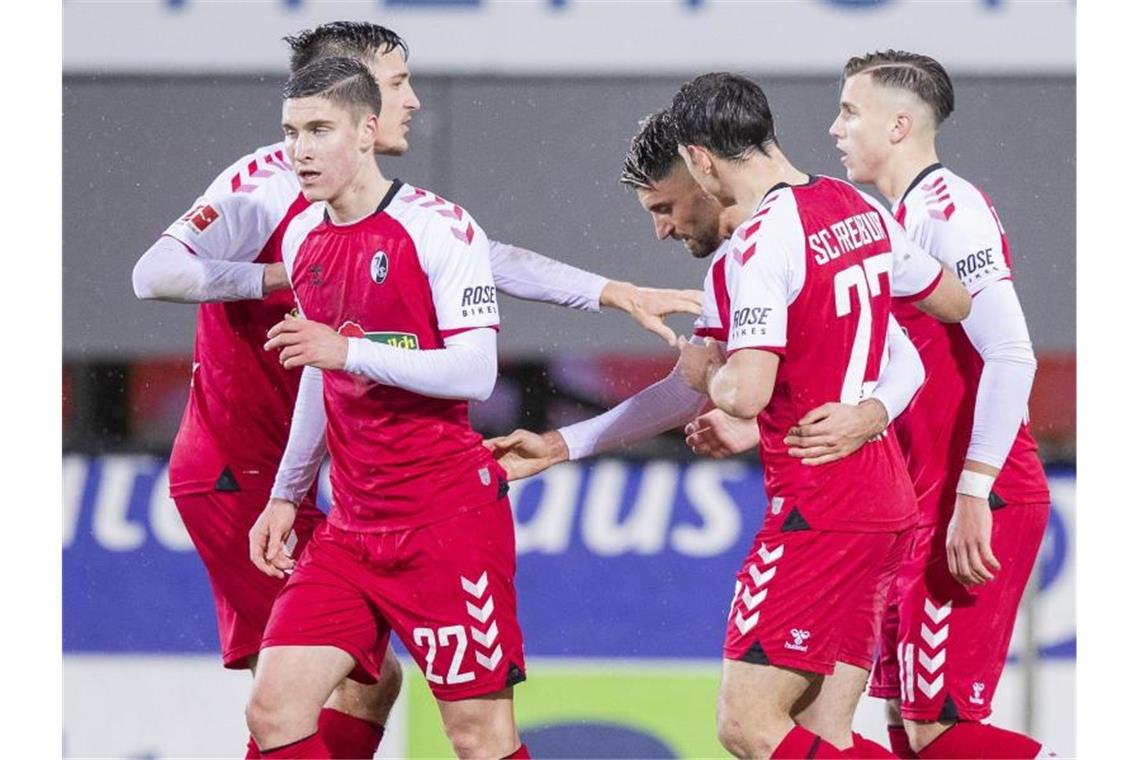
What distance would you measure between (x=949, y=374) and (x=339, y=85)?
4.62 ft

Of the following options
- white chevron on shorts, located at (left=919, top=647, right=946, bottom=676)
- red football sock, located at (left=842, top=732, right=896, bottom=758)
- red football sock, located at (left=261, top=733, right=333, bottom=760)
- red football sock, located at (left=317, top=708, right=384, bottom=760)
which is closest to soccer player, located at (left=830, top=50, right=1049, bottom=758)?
white chevron on shorts, located at (left=919, top=647, right=946, bottom=676)

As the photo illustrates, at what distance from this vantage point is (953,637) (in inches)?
126

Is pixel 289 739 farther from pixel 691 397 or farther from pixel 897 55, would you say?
pixel 897 55

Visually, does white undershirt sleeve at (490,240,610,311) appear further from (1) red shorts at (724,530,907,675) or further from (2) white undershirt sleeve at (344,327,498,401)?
(1) red shorts at (724,530,907,675)

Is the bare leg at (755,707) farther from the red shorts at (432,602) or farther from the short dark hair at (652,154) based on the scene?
the short dark hair at (652,154)

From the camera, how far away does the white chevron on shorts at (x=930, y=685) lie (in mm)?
3188

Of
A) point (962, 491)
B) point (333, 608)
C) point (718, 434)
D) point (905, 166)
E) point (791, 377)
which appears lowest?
point (333, 608)

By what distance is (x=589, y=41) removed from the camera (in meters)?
4.01

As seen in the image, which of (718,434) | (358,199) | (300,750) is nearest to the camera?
(300,750)

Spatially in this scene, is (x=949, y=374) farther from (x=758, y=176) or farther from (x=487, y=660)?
(x=487, y=660)

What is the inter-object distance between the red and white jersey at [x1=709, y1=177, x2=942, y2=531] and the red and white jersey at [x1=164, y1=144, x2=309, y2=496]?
1.05 m

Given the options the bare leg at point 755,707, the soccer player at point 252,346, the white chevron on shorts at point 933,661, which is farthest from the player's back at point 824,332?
the soccer player at point 252,346

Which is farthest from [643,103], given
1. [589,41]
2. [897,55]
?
[897,55]

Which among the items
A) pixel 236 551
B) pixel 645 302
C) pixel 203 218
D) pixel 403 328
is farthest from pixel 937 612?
pixel 203 218
